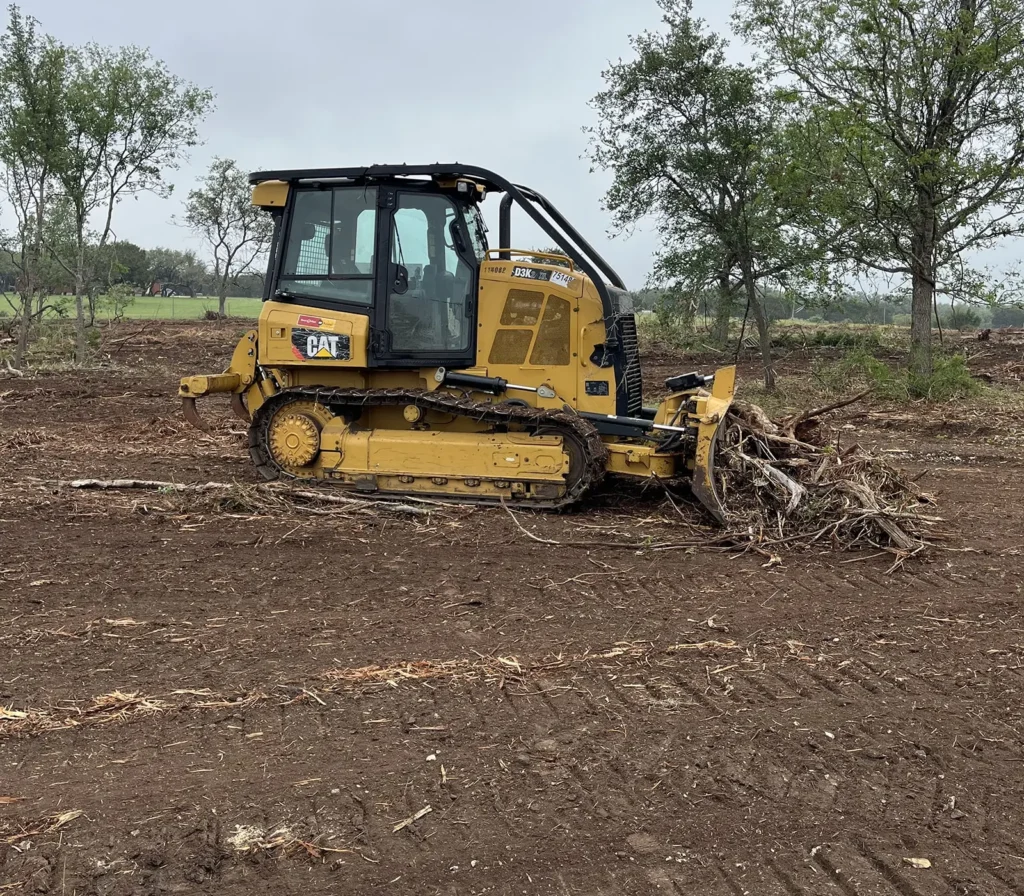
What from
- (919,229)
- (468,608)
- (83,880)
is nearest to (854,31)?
(919,229)

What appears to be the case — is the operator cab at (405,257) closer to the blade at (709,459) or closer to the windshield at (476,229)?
the windshield at (476,229)

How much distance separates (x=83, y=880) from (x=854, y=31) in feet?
52.2

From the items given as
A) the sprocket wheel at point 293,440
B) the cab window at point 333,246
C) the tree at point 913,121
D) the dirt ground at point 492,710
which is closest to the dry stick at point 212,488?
the dirt ground at point 492,710

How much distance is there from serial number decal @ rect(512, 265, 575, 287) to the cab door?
0.41 meters

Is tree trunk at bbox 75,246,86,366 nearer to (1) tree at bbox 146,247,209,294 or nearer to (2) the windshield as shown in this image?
(2) the windshield

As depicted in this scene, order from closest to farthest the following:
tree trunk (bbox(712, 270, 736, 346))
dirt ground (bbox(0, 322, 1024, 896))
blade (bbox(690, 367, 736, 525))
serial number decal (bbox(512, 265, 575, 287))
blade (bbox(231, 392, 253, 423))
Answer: dirt ground (bbox(0, 322, 1024, 896)) → blade (bbox(690, 367, 736, 525)) → serial number decal (bbox(512, 265, 575, 287)) → blade (bbox(231, 392, 253, 423)) → tree trunk (bbox(712, 270, 736, 346))

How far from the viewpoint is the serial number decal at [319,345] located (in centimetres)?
796

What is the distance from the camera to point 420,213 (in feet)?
25.9

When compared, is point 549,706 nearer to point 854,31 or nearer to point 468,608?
point 468,608

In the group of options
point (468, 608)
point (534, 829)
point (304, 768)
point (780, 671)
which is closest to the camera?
point (534, 829)

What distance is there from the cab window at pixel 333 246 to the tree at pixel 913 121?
864 centimetres

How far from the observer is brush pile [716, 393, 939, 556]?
6590 mm

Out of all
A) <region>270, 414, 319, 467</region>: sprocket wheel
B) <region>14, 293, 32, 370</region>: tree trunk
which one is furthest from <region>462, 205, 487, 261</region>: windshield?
<region>14, 293, 32, 370</region>: tree trunk

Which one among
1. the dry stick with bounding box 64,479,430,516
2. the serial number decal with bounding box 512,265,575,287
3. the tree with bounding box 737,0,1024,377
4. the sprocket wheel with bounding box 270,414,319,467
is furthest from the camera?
the tree with bounding box 737,0,1024,377
